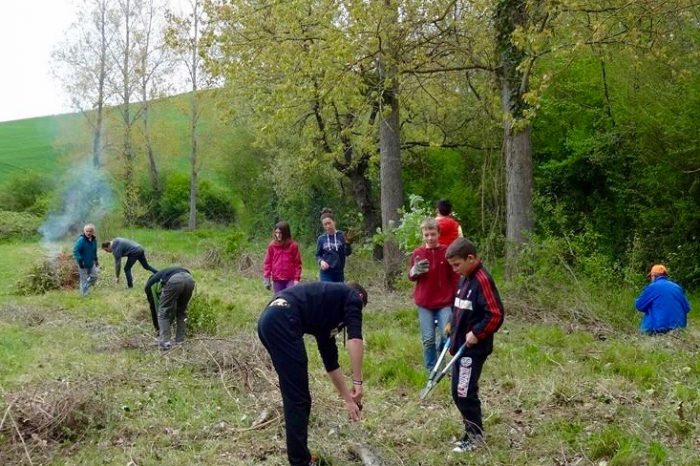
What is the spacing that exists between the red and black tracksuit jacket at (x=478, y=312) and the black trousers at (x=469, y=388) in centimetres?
8

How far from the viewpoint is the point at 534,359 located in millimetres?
7812

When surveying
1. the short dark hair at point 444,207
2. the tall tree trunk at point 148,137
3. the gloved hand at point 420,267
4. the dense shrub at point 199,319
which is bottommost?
the dense shrub at point 199,319

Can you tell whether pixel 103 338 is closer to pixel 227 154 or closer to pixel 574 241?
pixel 574 241

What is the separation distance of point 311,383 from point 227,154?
24816 mm

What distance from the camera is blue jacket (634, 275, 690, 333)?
9078mm

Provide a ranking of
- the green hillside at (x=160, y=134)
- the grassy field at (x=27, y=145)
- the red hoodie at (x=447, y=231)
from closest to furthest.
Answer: the red hoodie at (x=447, y=231), the green hillside at (x=160, y=134), the grassy field at (x=27, y=145)

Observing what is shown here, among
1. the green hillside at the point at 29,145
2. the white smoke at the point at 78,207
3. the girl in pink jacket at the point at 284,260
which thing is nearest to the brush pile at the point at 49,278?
the girl in pink jacket at the point at 284,260

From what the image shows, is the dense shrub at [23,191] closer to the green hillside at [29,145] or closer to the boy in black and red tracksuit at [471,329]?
the green hillside at [29,145]

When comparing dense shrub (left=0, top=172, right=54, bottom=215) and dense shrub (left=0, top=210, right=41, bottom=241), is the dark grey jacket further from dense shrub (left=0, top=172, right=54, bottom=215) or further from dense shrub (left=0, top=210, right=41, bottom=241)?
dense shrub (left=0, top=172, right=54, bottom=215)

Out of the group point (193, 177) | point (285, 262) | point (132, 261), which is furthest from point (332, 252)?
point (193, 177)

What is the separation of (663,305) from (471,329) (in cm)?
497

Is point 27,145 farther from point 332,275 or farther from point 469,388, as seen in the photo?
point 469,388

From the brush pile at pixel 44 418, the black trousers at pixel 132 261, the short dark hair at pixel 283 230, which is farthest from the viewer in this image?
the black trousers at pixel 132 261

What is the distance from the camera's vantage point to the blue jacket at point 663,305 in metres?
9.08
